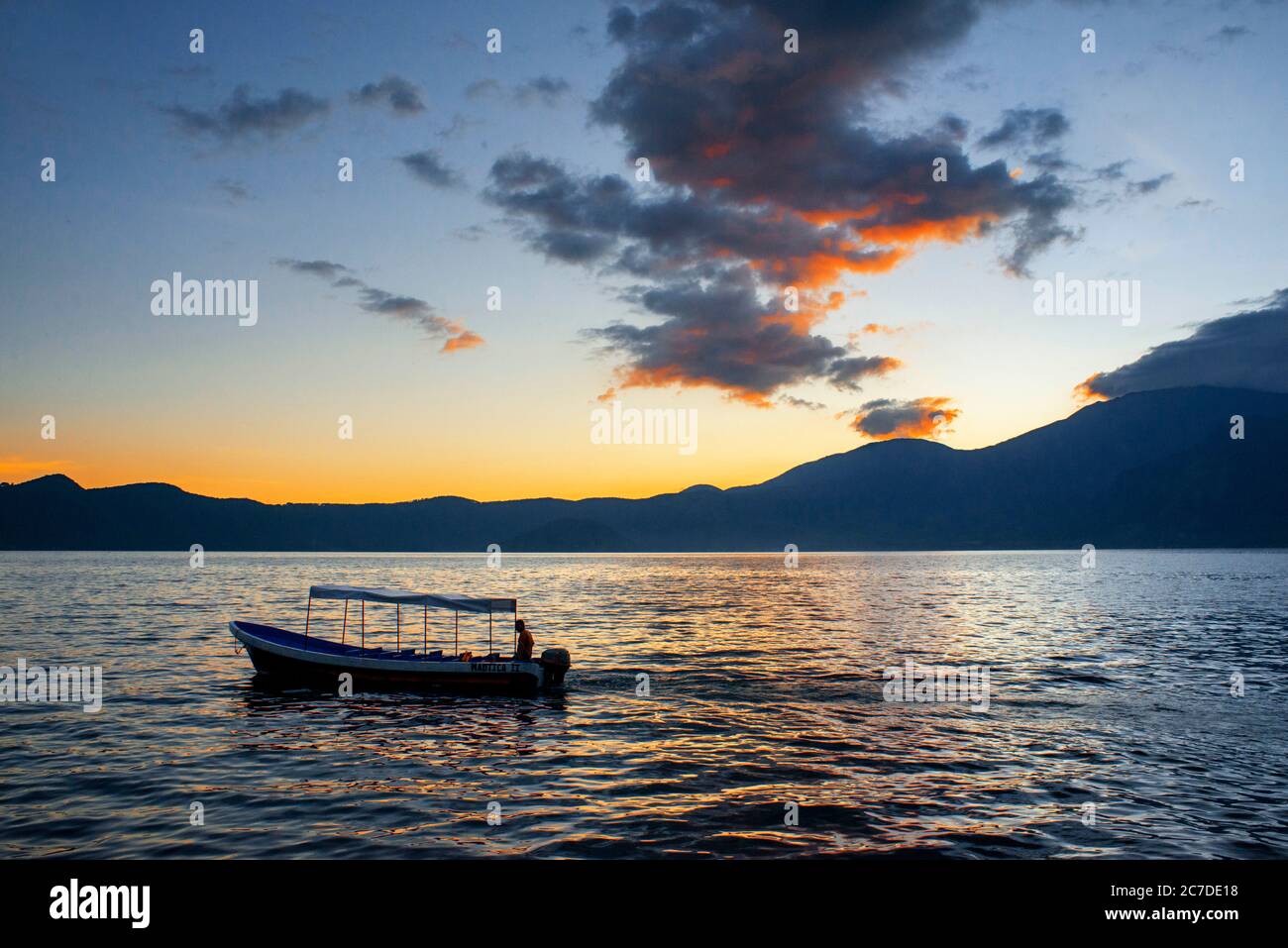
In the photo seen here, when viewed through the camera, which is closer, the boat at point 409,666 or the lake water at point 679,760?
the lake water at point 679,760

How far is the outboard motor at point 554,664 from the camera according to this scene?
35906 mm

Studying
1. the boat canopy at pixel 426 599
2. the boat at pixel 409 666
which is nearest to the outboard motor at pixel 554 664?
the boat at pixel 409 666

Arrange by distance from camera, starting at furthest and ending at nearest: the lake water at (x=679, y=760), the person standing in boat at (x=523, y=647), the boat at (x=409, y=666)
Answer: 1. the person standing in boat at (x=523, y=647)
2. the boat at (x=409, y=666)
3. the lake water at (x=679, y=760)

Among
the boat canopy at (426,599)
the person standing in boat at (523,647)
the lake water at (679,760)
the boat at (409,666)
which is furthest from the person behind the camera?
the person standing in boat at (523,647)

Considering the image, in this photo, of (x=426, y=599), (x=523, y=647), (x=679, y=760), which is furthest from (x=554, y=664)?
(x=679, y=760)

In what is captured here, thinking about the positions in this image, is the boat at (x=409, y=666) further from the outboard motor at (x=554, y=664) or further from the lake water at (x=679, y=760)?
the lake water at (x=679, y=760)

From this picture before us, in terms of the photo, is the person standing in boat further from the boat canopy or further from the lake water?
the lake water

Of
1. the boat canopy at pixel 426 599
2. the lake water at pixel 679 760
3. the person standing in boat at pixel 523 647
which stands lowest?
the lake water at pixel 679 760

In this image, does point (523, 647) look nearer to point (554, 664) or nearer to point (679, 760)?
point (554, 664)

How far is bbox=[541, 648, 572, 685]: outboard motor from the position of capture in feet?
118

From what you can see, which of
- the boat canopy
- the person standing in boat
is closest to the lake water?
the person standing in boat
